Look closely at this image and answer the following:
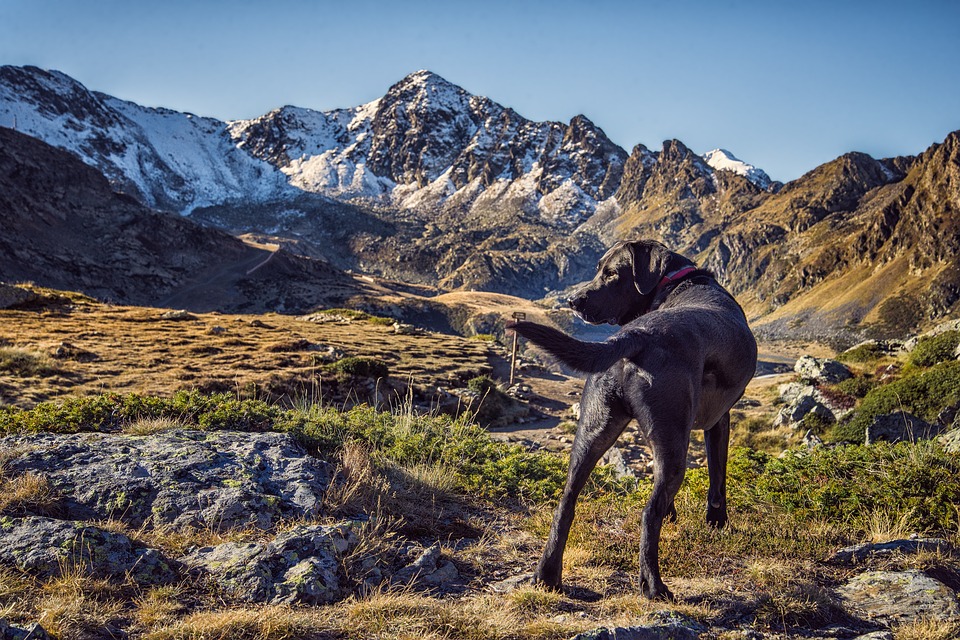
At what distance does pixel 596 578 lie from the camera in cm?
397

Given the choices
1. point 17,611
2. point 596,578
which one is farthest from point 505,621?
point 17,611

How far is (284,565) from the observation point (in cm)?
361

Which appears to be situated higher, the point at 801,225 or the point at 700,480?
the point at 801,225

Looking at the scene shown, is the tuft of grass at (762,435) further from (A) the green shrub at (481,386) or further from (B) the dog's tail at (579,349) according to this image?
(B) the dog's tail at (579,349)

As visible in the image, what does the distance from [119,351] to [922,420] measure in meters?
22.8

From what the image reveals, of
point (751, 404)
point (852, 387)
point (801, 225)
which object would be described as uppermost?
point (801, 225)

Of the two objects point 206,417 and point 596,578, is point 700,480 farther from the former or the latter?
point 206,417

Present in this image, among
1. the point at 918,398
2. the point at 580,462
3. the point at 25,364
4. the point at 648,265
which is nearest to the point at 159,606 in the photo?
the point at 580,462

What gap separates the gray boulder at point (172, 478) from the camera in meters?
4.32

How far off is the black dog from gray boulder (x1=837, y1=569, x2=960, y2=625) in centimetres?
121

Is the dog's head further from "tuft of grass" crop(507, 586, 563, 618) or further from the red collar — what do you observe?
"tuft of grass" crop(507, 586, 563, 618)

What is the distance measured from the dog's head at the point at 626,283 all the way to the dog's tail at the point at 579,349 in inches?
46.3

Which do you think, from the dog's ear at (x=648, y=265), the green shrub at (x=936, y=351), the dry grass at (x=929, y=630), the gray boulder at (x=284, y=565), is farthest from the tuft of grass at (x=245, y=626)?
the green shrub at (x=936, y=351)

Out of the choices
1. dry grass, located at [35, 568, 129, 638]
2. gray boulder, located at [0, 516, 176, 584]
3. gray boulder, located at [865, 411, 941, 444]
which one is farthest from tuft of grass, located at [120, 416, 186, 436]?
gray boulder, located at [865, 411, 941, 444]
